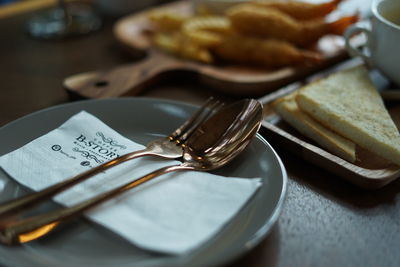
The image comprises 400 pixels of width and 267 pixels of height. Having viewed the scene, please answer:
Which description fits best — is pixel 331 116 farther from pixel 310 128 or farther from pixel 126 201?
pixel 126 201

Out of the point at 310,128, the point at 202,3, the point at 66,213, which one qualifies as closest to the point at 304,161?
the point at 310,128

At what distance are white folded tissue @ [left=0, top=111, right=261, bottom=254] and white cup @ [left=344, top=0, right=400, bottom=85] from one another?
35cm

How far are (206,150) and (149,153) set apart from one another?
2.7 inches

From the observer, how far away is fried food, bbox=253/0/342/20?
2.79 ft

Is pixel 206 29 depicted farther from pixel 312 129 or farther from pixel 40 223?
pixel 40 223

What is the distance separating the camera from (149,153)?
0.51 metres

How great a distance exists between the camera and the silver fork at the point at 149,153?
414 millimetres

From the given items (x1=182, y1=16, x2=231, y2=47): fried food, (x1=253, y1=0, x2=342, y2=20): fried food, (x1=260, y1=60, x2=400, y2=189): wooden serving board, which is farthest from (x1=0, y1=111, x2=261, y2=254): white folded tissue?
(x1=253, y1=0, x2=342, y2=20): fried food

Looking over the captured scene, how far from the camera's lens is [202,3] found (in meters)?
0.97

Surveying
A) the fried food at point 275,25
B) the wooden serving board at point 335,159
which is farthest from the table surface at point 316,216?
the fried food at point 275,25

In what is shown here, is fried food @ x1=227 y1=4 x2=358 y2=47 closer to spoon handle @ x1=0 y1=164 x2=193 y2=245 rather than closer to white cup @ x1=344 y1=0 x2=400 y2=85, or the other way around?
white cup @ x1=344 y1=0 x2=400 y2=85

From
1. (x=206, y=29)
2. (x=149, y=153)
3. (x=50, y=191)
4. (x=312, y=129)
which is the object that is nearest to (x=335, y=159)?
(x=312, y=129)

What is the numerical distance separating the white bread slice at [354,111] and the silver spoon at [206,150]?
0.32ft

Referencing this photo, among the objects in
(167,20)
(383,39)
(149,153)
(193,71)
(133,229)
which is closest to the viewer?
(133,229)
